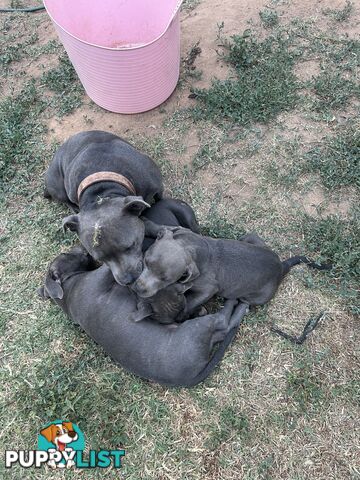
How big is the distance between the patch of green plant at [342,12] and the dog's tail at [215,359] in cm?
482

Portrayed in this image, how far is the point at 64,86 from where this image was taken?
21.3ft

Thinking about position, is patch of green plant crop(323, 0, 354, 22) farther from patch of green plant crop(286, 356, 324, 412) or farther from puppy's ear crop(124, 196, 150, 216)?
patch of green plant crop(286, 356, 324, 412)

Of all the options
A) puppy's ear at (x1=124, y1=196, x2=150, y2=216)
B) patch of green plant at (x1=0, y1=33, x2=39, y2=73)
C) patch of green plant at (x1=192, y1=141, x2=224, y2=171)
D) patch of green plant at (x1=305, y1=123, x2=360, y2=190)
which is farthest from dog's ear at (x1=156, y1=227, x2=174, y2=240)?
patch of green plant at (x1=0, y1=33, x2=39, y2=73)

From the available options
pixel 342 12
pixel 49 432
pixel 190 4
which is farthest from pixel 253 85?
pixel 49 432

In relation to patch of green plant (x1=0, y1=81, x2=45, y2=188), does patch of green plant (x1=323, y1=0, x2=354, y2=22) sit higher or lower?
higher

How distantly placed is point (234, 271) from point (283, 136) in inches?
86.2

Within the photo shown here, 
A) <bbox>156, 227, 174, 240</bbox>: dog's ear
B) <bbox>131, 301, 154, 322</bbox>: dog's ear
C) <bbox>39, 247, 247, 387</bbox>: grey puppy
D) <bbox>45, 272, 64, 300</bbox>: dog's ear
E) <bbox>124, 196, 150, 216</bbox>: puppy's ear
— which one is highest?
<bbox>124, 196, 150, 216</bbox>: puppy's ear

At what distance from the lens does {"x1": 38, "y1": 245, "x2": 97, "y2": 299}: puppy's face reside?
436 centimetres

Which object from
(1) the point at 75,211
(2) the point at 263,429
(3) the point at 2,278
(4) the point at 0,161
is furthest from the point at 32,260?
(2) the point at 263,429

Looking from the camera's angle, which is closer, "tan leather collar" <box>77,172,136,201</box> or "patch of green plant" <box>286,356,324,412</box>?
"patch of green plant" <box>286,356,324,412</box>

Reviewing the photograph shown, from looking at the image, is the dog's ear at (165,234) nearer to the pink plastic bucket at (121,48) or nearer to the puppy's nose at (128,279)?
the puppy's nose at (128,279)

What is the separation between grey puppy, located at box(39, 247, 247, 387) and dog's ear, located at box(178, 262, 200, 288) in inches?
15.4

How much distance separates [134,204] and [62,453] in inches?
90.5

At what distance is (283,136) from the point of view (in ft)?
18.4
